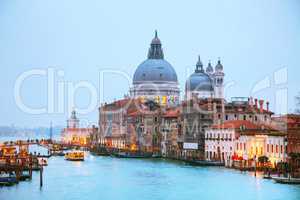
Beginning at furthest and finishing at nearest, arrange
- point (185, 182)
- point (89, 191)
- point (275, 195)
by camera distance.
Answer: point (185, 182), point (89, 191), point (275, 195)

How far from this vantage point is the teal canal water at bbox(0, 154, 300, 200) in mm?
22266

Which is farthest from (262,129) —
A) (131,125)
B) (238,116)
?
(131,125)

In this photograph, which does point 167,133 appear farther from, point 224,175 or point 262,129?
point 224,175

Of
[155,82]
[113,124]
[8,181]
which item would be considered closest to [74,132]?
[155,82]

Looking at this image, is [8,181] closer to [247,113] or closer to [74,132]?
[247,113]

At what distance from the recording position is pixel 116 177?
94.5 ft

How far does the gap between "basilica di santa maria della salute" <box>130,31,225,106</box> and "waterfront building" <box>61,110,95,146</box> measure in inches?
800

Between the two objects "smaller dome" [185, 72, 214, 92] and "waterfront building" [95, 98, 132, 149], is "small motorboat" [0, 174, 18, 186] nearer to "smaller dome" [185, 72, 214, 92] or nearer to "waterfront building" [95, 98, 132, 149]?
"waterfront building" [95, 98, 132, 149]

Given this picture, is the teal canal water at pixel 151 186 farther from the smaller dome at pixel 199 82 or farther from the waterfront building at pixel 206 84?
the smaller dome at pixel 199 82

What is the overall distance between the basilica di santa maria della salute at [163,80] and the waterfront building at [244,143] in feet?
68.6

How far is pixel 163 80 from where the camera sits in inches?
2489

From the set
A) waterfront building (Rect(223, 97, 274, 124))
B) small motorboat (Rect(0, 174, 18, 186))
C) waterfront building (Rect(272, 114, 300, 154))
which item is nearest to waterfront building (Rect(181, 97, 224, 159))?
waterfront building (Rect(223, 97, 274, 124))

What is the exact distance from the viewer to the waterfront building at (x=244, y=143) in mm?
29694

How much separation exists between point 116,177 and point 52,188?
4.74m
